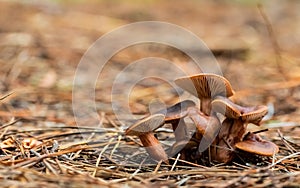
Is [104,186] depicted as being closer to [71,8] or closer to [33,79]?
[33,79]

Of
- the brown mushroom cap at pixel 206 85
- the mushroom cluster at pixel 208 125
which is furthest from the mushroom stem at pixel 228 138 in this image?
the brown mushroom cap at pixel 206 85

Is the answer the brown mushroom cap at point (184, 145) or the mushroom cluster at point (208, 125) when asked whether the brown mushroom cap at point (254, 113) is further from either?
the brown mushroom cap at point (184, 145)

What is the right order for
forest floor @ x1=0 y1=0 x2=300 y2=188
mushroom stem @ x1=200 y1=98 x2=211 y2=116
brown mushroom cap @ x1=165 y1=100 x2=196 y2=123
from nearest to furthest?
forest floor @ x1=0 y1=0 x2=300 y2=188 < brown mushroom cap @ x1=165 y1=100 x2=196 y2=123 < mushroom stem @ x1=200 y1=98 x2=211 y2=116

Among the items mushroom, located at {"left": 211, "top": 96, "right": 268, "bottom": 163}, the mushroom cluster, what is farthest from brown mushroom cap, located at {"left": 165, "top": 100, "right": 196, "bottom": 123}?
mushroom, located at {"left": 211, "top": 96, "right": 268, "bottom": 163}

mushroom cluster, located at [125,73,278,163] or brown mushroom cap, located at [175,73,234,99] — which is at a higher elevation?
brown mushroom cap, located at [175,73,234,99]

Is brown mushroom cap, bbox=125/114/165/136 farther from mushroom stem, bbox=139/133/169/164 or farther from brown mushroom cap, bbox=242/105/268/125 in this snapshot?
brown mushroom cap, bbox=242/105/268/125

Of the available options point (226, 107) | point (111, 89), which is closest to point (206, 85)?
point (226, 107)

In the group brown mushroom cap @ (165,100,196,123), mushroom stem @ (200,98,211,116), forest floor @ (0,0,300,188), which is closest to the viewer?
forest floor @ (0,0,300,188)
